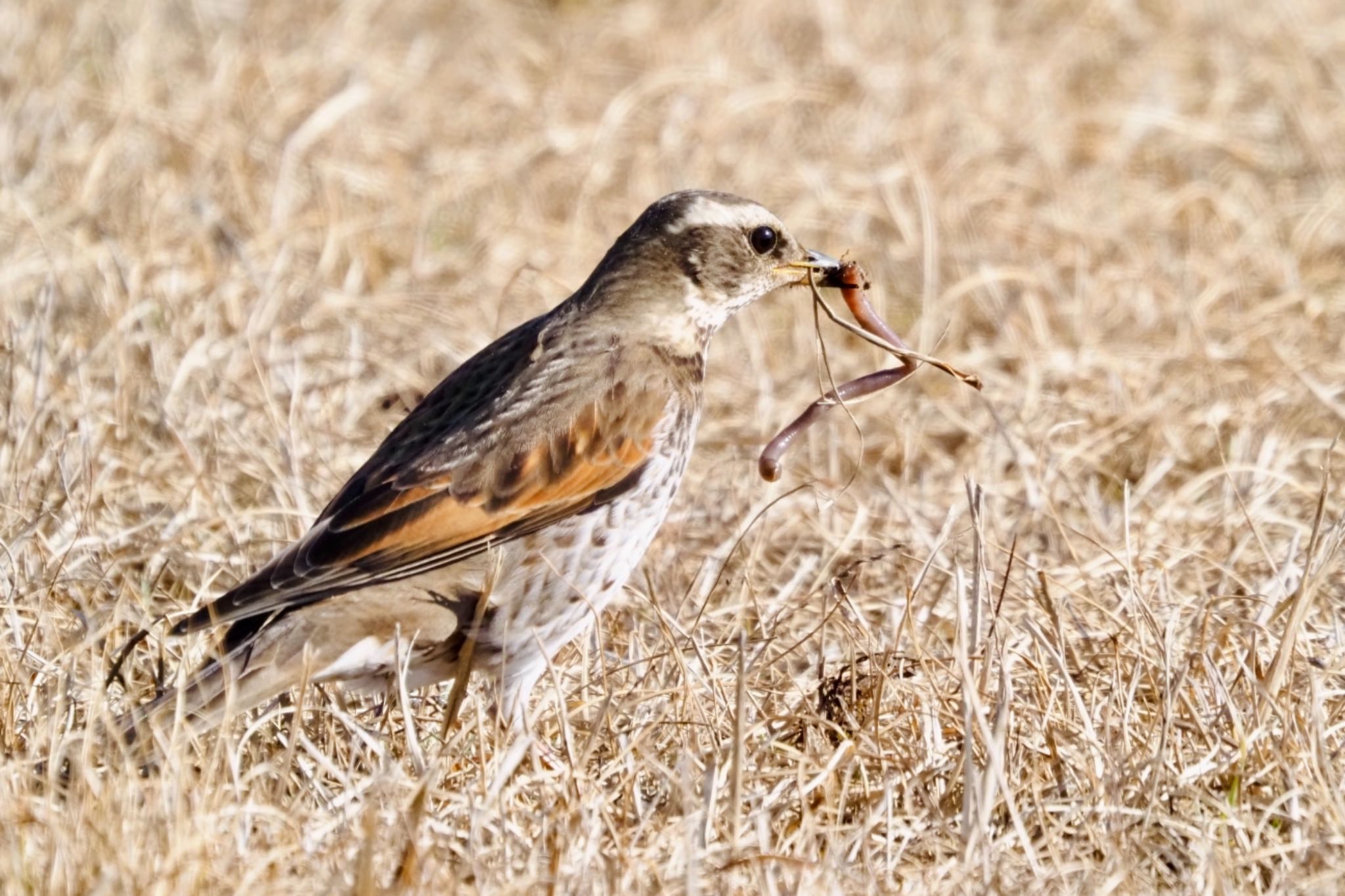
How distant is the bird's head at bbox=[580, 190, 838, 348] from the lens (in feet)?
18.0

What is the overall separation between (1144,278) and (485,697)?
4162 mm

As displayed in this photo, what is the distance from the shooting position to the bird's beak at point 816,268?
220 inches

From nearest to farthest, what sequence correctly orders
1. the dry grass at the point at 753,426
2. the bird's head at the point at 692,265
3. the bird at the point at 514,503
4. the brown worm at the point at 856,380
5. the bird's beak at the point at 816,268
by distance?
the dry grass at the point at 753,426 → the bird at the point at 514,503 → the brown worm at the point at 856,380 → the bird's head at the point at 692,265 → the bird's beak at the point at 816,268

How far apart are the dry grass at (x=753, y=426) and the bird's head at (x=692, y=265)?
0.67 metres

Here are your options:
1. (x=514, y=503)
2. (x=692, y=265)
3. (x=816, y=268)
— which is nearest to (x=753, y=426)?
(x=816, y=268)

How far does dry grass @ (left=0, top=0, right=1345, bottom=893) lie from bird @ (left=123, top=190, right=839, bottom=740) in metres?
0.19

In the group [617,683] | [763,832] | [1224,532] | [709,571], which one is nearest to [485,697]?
[617,683]

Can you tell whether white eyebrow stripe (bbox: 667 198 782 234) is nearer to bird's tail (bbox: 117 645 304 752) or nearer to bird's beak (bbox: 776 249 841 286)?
bird's beak (bbox: 776 249 841 286)

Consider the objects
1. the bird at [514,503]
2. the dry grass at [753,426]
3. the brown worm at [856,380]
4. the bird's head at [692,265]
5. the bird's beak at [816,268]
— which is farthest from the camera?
the bird's beak at [816,268]

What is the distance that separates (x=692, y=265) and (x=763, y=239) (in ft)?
0.73

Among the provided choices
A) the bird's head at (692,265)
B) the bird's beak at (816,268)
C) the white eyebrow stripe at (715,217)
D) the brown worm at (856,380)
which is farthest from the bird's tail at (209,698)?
the bird's beak at (816,268)

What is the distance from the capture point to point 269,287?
7.44 metres

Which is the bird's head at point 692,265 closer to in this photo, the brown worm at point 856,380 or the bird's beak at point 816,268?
the bird's beak at point 816,268

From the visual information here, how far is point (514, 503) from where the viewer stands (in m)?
5.00
